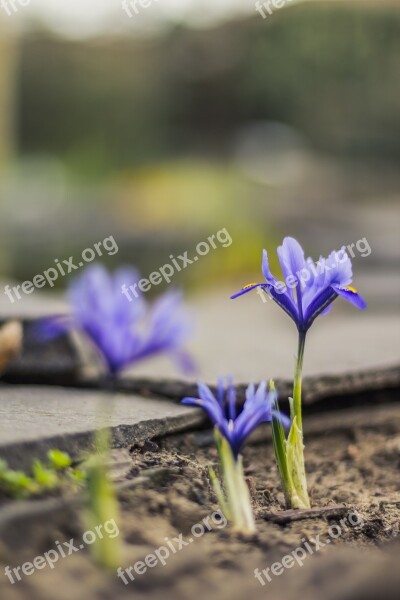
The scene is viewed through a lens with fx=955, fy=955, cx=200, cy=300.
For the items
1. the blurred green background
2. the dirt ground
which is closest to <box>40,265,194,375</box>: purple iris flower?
the dirt ground

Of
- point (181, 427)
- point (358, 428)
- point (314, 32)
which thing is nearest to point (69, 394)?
point (181, 427)

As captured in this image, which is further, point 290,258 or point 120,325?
point 290,258

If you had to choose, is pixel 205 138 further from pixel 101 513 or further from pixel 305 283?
pixel 101 513

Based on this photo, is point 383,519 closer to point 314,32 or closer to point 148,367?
point 148,367

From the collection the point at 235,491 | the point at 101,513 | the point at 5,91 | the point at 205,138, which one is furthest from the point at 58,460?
the point at 205,138

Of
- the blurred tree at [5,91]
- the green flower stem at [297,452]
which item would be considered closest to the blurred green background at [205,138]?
the blurred tree at [5,91]

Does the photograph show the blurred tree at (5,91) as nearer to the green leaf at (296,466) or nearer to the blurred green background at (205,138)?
the blurred green background at (205,138)

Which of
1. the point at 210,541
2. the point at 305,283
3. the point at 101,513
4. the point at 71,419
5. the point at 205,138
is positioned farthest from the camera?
the point at 205,138
